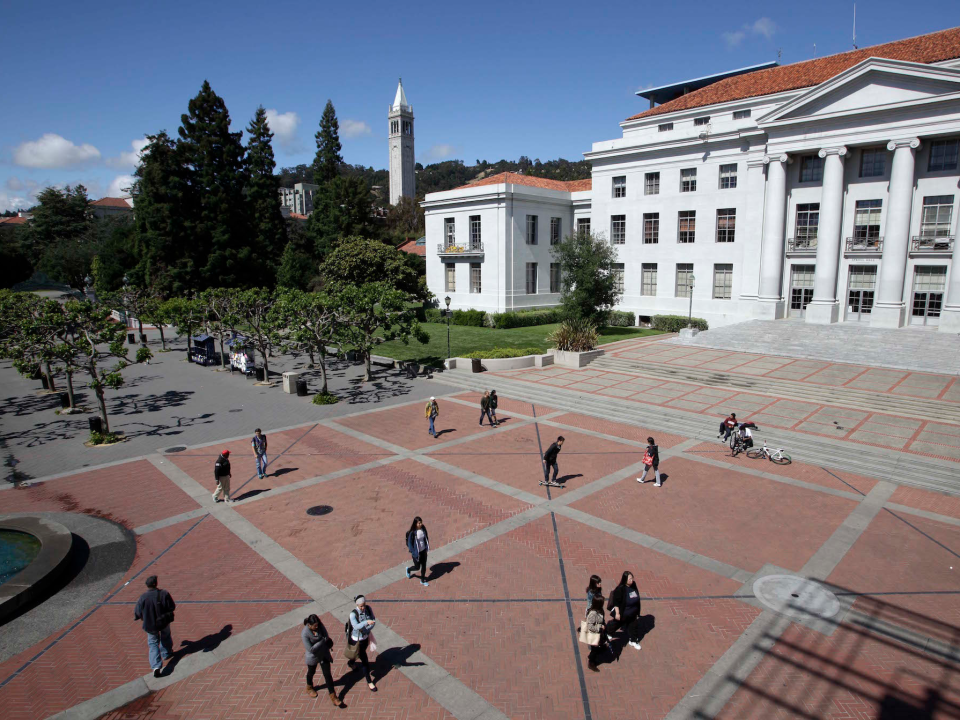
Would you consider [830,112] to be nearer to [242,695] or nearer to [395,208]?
[242,695]

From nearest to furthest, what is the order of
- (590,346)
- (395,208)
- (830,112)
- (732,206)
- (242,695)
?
(242,695)
(590,346)
(830,112)
(732,206)
(395,208)

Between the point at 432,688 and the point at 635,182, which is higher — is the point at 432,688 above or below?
below

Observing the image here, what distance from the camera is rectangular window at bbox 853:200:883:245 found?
34594mm

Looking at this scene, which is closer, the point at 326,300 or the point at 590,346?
the point at 326,300

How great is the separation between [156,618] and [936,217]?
1612 inches

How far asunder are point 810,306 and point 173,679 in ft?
127

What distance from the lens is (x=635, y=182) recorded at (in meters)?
45.4

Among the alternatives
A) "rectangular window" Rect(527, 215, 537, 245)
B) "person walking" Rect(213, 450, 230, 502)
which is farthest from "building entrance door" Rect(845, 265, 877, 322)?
"person walking" Rect(213, 450, 230, 502)

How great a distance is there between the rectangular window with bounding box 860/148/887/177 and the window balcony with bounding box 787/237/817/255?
4662 millimetres

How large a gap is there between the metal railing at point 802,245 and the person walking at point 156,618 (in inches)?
1584

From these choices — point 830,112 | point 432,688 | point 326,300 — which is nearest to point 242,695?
point 432,688

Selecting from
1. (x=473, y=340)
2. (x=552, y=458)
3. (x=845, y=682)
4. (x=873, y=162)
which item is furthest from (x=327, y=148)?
(x=845, y=682)

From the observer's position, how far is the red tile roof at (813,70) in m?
34.2

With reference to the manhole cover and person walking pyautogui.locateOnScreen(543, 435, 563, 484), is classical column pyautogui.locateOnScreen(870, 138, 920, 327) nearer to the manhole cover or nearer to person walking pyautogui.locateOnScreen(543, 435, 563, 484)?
person walking pyautogui.locateOnScreen(543, 435, 563, 484)
